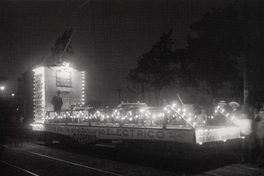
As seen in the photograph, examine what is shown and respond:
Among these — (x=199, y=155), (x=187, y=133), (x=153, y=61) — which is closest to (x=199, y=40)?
(x=153, y=61)

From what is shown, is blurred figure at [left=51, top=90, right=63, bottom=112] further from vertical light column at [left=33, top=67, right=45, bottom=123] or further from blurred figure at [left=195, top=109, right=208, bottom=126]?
blurred figure at [left=195, top=109, right=208, bottom=126]

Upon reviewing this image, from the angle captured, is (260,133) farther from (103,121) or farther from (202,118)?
(103,121)

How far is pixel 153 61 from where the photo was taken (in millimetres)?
44500

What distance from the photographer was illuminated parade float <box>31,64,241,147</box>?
824cm

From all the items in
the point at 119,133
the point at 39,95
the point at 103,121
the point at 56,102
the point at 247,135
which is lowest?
the point at 247,135

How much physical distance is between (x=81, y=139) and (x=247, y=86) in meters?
7.35

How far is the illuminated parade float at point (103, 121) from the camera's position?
27.0 feet

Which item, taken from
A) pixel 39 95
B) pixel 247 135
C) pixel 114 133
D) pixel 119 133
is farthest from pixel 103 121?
pixel 39 95

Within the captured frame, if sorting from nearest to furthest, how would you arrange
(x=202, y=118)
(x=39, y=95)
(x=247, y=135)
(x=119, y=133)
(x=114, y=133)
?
(x=247, y=135) < (x=119, y=133) < (x=114, y=133) < (x=202, y=118) < (x=39, y=95)

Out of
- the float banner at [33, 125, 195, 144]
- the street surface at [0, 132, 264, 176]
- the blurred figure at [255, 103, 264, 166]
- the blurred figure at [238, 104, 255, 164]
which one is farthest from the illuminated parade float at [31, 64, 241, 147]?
the street surface at [0, 132, 264, 176]

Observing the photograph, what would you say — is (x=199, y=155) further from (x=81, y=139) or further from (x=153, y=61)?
(x=153, y=61)

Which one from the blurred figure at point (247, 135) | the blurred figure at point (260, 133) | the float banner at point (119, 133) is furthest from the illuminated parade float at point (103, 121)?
the blurred figure at point (260, 133)

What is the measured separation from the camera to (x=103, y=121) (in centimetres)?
1155

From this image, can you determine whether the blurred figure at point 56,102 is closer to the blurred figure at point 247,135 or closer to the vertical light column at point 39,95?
the vertical light column at point 39,95
